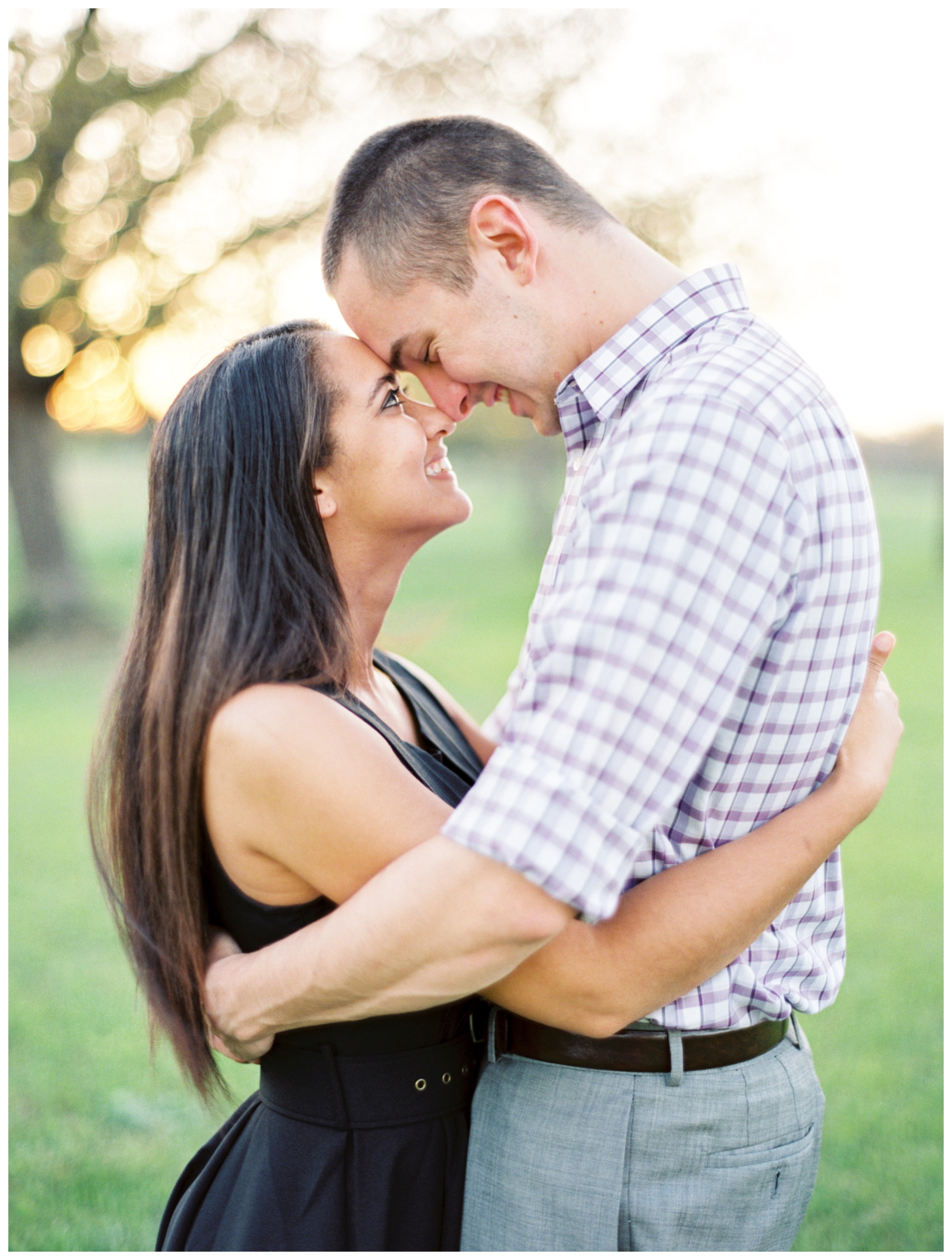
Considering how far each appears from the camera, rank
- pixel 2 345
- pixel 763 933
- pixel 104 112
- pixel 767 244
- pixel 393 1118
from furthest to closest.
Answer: pixel 767 244, pixel 104 112, pixel 2 345, pixel 393 1118, pixel 763 933

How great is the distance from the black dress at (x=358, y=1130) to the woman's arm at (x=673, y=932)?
1.25 ft

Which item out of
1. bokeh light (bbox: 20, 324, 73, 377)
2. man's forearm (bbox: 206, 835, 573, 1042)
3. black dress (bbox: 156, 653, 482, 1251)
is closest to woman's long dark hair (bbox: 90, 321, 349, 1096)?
black dress (bbox: 156, 653, 482, 1251)

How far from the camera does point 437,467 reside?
2438mm

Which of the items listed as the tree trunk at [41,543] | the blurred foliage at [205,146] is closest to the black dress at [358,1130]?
the blurred foliage at [205,146]

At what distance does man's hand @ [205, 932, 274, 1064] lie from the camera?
1870mm

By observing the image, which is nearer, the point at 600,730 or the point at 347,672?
the point at 600,730

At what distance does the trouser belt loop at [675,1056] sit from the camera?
171cm

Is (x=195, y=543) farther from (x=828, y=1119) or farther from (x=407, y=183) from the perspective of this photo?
(x=828, y=1119)

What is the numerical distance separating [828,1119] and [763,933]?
3277 mm

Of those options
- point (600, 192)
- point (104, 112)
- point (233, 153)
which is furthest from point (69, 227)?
point (600, 192)

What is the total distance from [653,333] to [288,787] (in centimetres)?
102

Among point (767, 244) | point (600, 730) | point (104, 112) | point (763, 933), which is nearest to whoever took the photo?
point (600, 730)

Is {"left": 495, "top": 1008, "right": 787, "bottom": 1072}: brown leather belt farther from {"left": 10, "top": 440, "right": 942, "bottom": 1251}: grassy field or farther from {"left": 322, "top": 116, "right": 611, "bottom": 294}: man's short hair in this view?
{"left": 322, "top": 116, "right": 611, "bottom": 294}: man's short hair

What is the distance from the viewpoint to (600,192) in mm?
16672
